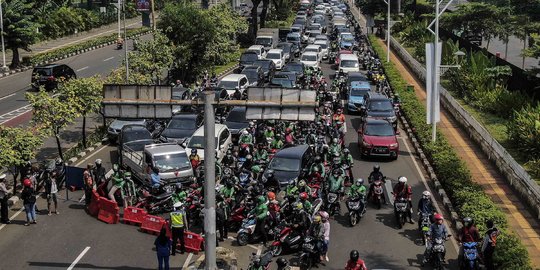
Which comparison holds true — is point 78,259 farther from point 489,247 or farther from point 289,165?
point 489,247

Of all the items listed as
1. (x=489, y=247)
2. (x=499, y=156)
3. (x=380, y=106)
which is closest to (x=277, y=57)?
(x=380, y=106)

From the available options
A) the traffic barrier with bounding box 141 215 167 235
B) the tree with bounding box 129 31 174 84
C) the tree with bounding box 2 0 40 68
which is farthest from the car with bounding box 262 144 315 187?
the tree with bounding box 2 0 40 68

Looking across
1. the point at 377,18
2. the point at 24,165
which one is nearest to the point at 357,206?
the point at 24,165

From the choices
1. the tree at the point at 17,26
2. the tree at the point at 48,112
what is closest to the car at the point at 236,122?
the tree at the point at 48,112

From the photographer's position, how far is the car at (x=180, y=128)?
2639 cm

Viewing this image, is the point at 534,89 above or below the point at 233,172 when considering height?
above

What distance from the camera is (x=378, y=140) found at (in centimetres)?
2580

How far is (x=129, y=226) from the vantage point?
62.7 ft

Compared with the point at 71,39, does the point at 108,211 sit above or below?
below

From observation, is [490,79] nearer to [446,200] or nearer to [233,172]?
[446,200]

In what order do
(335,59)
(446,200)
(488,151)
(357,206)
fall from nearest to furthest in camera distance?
(357,206), (446,200), (488,151), (335,59)

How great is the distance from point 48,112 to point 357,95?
55.7 ft

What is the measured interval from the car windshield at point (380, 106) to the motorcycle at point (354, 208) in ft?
38.5

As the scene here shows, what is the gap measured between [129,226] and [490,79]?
896 inches
